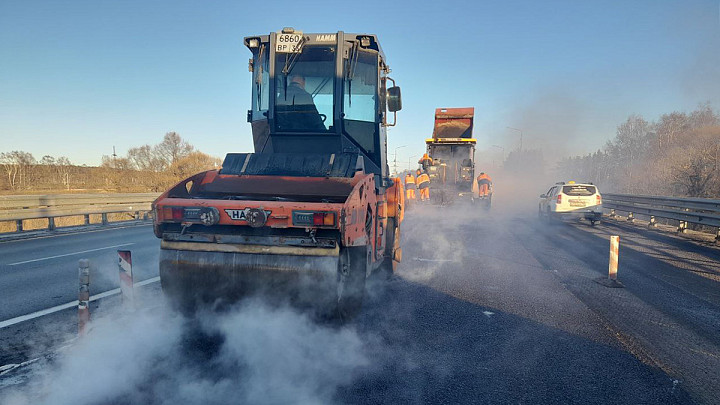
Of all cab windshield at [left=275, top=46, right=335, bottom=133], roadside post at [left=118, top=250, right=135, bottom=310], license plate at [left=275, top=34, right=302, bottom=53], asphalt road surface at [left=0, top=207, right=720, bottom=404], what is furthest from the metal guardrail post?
roadside post at [left=118, top=250, right=135, bottom=310]

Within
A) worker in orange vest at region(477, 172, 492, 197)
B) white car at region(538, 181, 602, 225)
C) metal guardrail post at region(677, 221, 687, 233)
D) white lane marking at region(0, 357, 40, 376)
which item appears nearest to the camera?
Result: white lane marking at region(0, 357, 40, 376)

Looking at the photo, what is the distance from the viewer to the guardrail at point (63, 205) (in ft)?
37.9

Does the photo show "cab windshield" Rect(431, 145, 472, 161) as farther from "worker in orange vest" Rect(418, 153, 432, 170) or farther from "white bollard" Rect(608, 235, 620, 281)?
"white bollard" Rect(608, 235, 620, 281)

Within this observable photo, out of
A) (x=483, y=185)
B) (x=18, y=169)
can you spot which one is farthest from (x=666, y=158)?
(x=18, y=169)

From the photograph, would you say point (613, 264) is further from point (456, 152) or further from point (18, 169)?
point (18, 169)

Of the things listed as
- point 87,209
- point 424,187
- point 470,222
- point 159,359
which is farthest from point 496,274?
point 87,209

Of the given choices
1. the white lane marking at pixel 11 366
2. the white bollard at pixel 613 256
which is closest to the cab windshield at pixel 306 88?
the white lane marking at pixel 11 366

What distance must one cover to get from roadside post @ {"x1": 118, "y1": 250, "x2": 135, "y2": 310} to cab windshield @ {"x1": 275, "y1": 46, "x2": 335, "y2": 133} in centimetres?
275

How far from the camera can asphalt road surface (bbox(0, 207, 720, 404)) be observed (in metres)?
3.19

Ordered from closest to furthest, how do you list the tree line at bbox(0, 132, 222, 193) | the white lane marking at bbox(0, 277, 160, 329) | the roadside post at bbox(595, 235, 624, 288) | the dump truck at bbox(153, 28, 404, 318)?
the dump truck at bbox(153, 28, 404, 318) → the white lane marking at bbox(0, 277, 160, 329) → the roadside post at bbox(595, 235, 624, 288) → the tree line at bbox(0, 132, 222, 193)

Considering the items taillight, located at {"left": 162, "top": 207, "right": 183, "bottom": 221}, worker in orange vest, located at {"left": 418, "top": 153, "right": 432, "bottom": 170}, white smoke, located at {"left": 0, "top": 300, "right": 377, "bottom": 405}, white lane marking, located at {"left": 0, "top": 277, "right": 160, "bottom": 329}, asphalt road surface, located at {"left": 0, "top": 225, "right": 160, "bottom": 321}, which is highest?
worker in orange vest, located at {"left": 418, "top": 153, "right": 432, "bottom": 170}

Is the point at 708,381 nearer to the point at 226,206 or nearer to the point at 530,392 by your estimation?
the point at 530,392

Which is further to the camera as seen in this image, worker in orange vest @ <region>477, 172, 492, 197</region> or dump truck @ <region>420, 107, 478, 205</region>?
worker in orange vest @ <region>477, 172, 492, 197</region>

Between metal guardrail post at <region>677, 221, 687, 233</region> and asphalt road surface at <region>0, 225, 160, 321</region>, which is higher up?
metal guardrail post at <region>677, 221, 687, 233</region>
